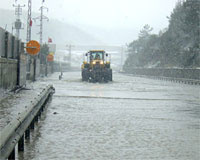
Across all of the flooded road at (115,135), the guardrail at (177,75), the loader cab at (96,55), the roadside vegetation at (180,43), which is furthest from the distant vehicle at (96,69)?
the flooded road at (115,135)

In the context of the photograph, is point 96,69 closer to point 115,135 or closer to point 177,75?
point 177,75

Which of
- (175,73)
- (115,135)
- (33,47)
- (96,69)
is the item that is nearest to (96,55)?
(96,69)

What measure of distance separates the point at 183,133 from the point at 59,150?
3.24 m

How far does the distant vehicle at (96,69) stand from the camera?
149 feet

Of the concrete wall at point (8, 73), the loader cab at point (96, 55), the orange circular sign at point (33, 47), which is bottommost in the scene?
the concrete wall at point (8, 73)

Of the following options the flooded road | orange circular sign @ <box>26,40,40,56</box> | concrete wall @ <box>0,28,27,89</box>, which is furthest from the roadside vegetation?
the flooded road

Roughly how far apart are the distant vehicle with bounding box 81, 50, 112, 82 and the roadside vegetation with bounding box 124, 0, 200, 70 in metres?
26.7

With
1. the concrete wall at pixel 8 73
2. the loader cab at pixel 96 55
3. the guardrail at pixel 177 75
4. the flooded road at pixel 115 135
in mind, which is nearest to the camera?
the flooded road at pixel 115 135

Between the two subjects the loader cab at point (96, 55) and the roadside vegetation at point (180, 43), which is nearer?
the loader cab at point (96, 55)

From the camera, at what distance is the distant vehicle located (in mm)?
45469

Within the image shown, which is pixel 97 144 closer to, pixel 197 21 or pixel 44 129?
pixel 44 129

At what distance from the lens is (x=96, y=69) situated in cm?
4597

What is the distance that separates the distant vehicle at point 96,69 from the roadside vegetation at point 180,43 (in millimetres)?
26661

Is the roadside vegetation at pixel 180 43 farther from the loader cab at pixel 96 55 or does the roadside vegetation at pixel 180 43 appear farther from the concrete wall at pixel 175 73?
the loader cab at pixel 96 55
